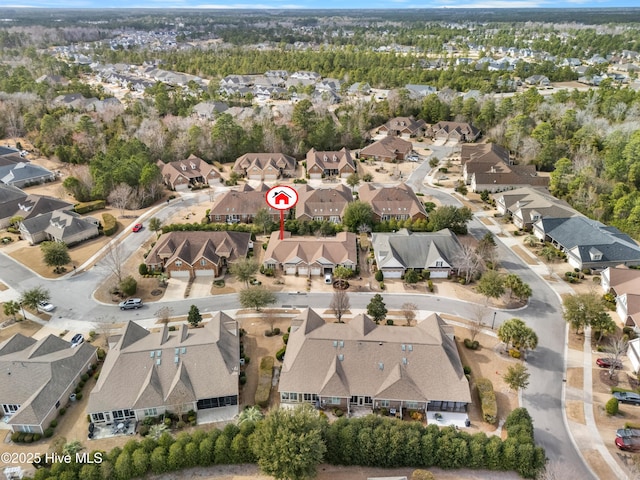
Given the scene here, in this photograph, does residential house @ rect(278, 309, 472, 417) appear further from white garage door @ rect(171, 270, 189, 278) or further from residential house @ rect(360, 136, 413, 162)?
residential house @ rect(360, 136, 413, 162)

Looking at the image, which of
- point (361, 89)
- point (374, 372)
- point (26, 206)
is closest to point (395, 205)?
point (374, 372)

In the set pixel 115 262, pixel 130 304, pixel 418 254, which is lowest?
pixel 130 304

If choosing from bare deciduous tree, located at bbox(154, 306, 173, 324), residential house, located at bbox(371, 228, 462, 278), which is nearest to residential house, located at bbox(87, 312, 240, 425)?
bare deciduous tree, located at bbox(154, 306, 173, 324)

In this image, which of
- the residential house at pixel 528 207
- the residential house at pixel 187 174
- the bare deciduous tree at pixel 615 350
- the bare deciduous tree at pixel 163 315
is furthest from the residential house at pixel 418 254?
the residential house at pixel 187 174

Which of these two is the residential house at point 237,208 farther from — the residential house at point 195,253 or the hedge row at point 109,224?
the hedge row at point 109,224

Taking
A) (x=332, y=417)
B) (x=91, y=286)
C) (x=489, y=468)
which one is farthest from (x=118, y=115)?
(x=489, y=468)

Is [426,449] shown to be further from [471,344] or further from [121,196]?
[121,196]
